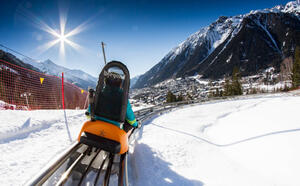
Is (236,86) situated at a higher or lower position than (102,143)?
higher

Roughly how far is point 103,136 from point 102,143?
0.44ft

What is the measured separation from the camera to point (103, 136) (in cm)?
232

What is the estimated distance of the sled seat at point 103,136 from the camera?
7.30 feet

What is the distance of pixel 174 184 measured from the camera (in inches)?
109

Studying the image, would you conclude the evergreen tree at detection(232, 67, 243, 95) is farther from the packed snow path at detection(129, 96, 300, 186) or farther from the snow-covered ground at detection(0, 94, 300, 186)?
the snow-covered ground at detection(0, 94, 300, 186)

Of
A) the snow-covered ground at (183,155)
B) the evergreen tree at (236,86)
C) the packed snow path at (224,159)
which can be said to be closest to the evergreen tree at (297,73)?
the evergreen tree at (236,86)

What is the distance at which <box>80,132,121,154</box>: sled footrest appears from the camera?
7.14ft

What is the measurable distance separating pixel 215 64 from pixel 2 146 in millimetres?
216642

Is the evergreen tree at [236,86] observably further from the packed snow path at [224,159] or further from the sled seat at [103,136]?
the sled seat at [103,136]

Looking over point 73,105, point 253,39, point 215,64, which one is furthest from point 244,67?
point 73,105

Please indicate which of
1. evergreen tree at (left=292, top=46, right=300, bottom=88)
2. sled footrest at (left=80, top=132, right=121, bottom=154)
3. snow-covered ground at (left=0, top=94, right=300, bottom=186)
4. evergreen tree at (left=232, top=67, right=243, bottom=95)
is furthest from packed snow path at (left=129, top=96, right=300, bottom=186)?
evergreen tree at (left=292, top=46, right=300, bottom=88)

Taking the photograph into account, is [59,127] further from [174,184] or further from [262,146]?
[262,146]

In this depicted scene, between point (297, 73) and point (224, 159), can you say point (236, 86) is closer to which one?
point (297, 73)

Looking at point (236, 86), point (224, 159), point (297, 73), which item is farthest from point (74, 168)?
point (297, 73)
